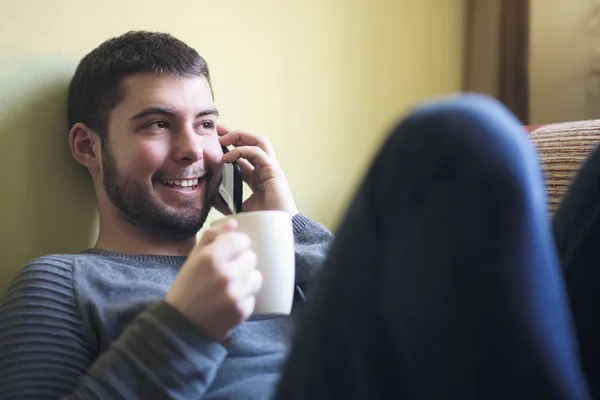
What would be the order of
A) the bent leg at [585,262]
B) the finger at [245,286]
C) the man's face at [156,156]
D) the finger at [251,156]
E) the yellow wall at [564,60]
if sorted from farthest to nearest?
the yellow wall at [564,60] < the finger at [251,156] < the man's face at [156,156] < the finger at [245,286] < the bent leg at [585,262]

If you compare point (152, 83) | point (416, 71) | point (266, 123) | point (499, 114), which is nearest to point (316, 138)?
point (266, 123)

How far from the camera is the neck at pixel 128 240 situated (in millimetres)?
964

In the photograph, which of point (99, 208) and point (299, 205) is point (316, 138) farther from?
point (99, 208)

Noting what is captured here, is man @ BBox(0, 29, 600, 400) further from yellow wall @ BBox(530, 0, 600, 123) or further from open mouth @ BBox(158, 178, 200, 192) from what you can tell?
yellow wall @ BBox(530, 0, 600, 123)

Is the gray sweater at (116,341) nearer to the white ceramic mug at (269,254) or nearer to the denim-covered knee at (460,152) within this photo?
the white ceramic mug at (269,254)

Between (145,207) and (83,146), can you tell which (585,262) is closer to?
(145,207)

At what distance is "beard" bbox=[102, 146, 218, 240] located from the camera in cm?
94

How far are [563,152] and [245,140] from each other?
0.59 meters

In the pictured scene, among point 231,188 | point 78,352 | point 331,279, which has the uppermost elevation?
point 331,279

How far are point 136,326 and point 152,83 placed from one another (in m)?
0.46

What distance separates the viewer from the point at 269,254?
712mm

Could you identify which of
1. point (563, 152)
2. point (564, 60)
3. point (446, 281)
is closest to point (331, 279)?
point (446, 281)

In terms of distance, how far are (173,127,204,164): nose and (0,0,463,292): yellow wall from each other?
209mm

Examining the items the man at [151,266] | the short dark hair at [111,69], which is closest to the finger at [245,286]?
the man at [151,266]
